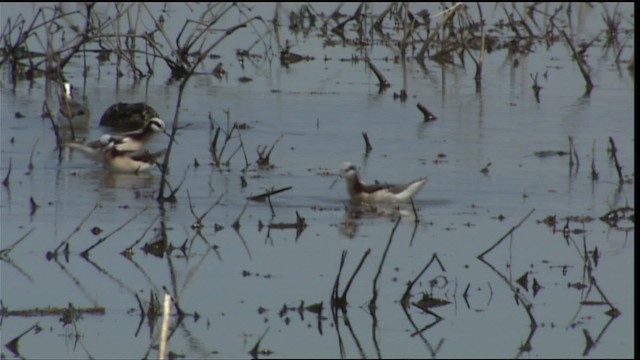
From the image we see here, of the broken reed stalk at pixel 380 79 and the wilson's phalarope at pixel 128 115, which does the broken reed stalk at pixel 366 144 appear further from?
the broken reed stalk at pixel 380 79

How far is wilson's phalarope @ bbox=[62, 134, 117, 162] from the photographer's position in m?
13.1

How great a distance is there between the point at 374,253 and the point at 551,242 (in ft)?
4.15

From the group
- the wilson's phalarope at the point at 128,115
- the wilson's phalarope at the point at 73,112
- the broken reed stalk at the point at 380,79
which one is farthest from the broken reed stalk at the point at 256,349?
the broken reed stalk at the point at 380,79

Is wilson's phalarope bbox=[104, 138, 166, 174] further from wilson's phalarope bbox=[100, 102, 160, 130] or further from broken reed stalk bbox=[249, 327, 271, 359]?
broken reed stalk bbox=[249, 327, 271, 359]

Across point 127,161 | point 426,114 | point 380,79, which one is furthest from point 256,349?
point 380,79

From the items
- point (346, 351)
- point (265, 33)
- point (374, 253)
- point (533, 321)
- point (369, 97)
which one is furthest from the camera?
point (265, 33)

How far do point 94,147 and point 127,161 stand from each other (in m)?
0.63

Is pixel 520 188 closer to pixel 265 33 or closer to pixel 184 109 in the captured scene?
pixel 184 109

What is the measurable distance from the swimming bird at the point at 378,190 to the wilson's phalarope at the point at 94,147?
2.60 metres

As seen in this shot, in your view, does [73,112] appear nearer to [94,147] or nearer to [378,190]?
[94,147]

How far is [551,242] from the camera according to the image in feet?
33.0

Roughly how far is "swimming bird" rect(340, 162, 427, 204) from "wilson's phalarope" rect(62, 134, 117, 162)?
260 centimetres

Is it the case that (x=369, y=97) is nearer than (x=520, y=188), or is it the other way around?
(x=520, y=188)

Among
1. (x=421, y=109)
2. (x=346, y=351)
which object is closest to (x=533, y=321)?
(x=346, y=351)
